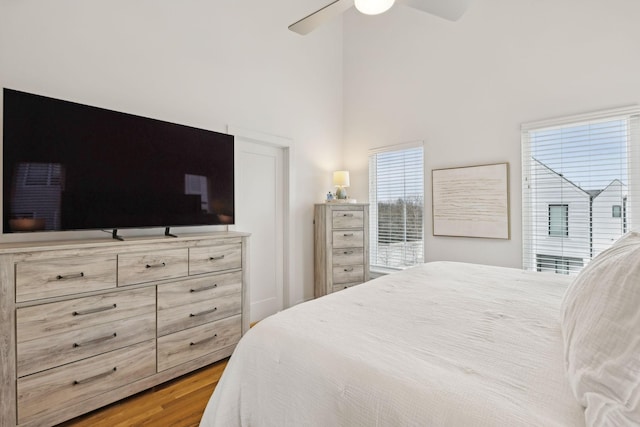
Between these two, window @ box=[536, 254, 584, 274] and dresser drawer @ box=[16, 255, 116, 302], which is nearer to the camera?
dresser drawer @ box=[16, 255, 116, 302]

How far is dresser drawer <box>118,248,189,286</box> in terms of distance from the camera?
6.48 feet

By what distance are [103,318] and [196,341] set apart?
0.66 metres

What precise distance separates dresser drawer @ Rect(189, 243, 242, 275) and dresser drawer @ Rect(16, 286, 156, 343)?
33 cm

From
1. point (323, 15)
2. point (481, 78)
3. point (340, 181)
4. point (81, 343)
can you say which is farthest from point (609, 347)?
point (340, 181)

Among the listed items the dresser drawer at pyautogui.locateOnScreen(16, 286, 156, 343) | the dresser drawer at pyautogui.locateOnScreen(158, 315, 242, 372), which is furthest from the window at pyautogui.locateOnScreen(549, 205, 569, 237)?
the dresser drawer at pyautogui.locateOnScreen(16, 286, 156, 343)

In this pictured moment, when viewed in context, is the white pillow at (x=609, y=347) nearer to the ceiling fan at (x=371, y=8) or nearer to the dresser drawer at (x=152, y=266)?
the ceiling fan at (x=371, y=8)

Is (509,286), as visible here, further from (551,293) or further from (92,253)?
(92,253)

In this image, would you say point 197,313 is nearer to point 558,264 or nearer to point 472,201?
point 472,201

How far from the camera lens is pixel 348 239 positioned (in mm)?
3768

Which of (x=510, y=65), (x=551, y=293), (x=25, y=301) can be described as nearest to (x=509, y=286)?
(x=551, y=293)

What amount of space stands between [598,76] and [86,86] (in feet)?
13.0

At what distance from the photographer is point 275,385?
105cm

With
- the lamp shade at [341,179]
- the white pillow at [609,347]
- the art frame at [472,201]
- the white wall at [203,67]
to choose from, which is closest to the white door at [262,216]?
the white wall at [203,67]

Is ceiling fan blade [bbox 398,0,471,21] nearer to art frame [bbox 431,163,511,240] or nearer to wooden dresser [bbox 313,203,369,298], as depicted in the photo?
art frame [bbox 431,163,511,240]
